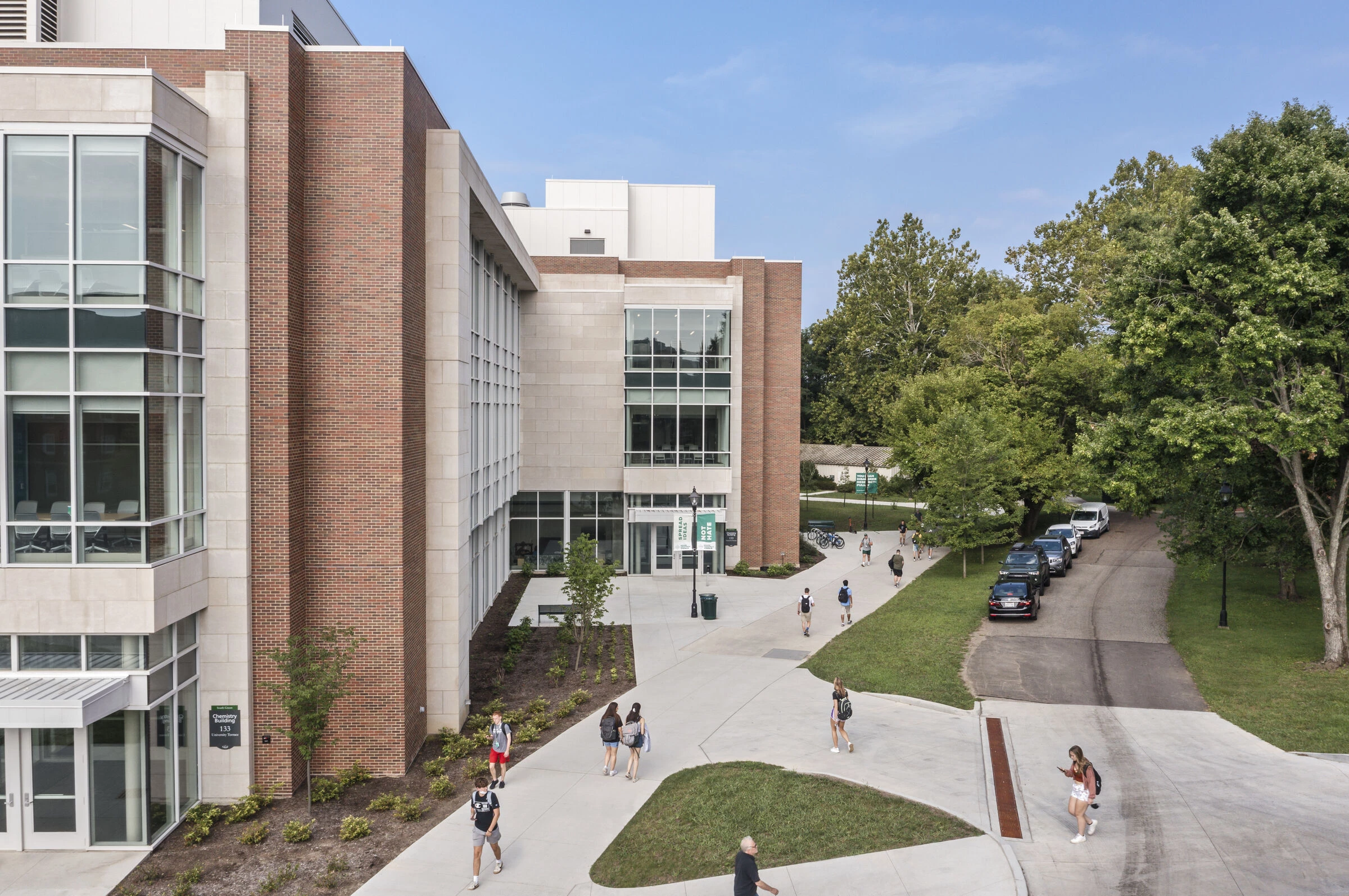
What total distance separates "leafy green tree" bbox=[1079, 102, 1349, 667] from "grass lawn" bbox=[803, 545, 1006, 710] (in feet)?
21.2

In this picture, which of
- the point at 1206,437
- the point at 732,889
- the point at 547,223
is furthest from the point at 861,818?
the point at 547,223

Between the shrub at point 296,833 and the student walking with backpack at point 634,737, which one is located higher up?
the student walking with backpack at point 634,737

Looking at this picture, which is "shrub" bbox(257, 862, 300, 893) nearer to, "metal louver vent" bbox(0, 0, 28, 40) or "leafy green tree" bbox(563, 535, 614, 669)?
"leafy green tree" bbox(563, 535, 614, 669)

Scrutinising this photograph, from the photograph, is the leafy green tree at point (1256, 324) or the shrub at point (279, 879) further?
the leafy green tree at point (1256, 324)

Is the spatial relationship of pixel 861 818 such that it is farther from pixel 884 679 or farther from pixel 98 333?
pixel 98 333

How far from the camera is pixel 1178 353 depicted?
72.3 ft

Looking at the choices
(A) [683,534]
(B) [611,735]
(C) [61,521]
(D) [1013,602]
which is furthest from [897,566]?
(C) [61,521]

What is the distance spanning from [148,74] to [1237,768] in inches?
818

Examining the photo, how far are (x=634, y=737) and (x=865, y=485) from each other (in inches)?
1956

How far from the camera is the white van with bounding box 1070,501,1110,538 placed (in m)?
45.2

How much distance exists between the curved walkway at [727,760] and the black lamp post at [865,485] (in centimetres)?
2521

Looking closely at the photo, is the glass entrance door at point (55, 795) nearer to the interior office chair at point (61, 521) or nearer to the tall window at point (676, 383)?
the interior office chair at point (61, 521)

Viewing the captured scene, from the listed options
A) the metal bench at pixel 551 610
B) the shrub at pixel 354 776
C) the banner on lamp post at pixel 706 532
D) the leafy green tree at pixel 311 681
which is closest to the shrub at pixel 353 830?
the leafy green tree at pixel 311 681

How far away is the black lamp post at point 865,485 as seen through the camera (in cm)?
5256
